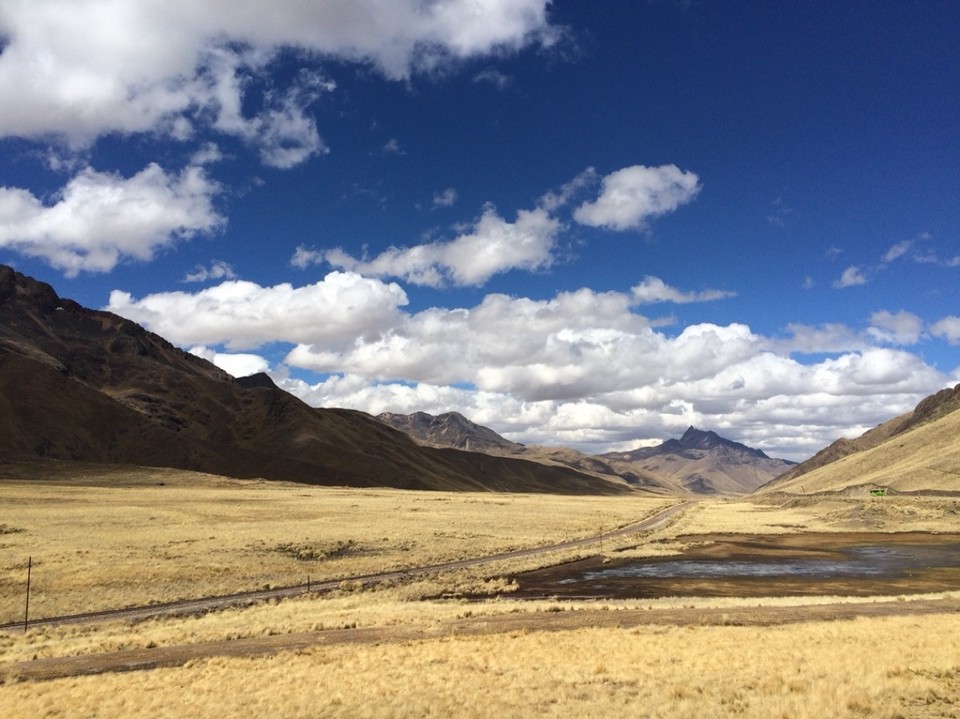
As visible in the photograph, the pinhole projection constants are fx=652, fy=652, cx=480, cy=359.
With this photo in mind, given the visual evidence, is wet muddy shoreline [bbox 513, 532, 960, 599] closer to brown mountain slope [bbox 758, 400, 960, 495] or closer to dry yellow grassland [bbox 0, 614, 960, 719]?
dry yellow grassland [bbox 0, 614, 960, 719]

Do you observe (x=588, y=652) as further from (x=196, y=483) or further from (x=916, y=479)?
(x=916, y=479)

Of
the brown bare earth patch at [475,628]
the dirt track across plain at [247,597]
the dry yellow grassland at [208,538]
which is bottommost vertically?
the dirt track across plain at [247,597]

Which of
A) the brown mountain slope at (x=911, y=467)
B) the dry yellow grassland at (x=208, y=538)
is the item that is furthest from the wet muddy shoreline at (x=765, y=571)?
the brown mountain slope at (x=911, y=467)

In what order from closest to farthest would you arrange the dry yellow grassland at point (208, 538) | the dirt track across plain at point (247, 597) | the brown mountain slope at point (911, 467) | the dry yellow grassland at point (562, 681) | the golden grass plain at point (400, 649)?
the dry yellow grassland at point (562, 681)
the golden grass plain at point (400, 649)
the dirt track across plain at point (247, 597)
the dry yellow grassland at point (208, 538)
the brown mountain slope at point (911, 467)

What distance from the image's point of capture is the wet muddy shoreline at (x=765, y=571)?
40281 millimetres

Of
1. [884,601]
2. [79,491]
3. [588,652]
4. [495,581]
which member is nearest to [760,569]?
[884,601]

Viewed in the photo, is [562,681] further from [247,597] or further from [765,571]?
[765,571]

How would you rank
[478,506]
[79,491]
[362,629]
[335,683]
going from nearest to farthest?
[335,683], [362,629], [79,491], [478,506]

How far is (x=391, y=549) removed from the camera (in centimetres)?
5653

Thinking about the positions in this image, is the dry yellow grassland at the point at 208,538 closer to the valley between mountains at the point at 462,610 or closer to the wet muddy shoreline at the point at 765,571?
the valley between mountains at the point at 462,610

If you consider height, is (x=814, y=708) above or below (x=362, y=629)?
above

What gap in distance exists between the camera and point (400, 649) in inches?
949

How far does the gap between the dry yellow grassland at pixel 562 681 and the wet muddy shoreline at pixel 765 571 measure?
15320 mm

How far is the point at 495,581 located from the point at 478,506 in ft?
209
